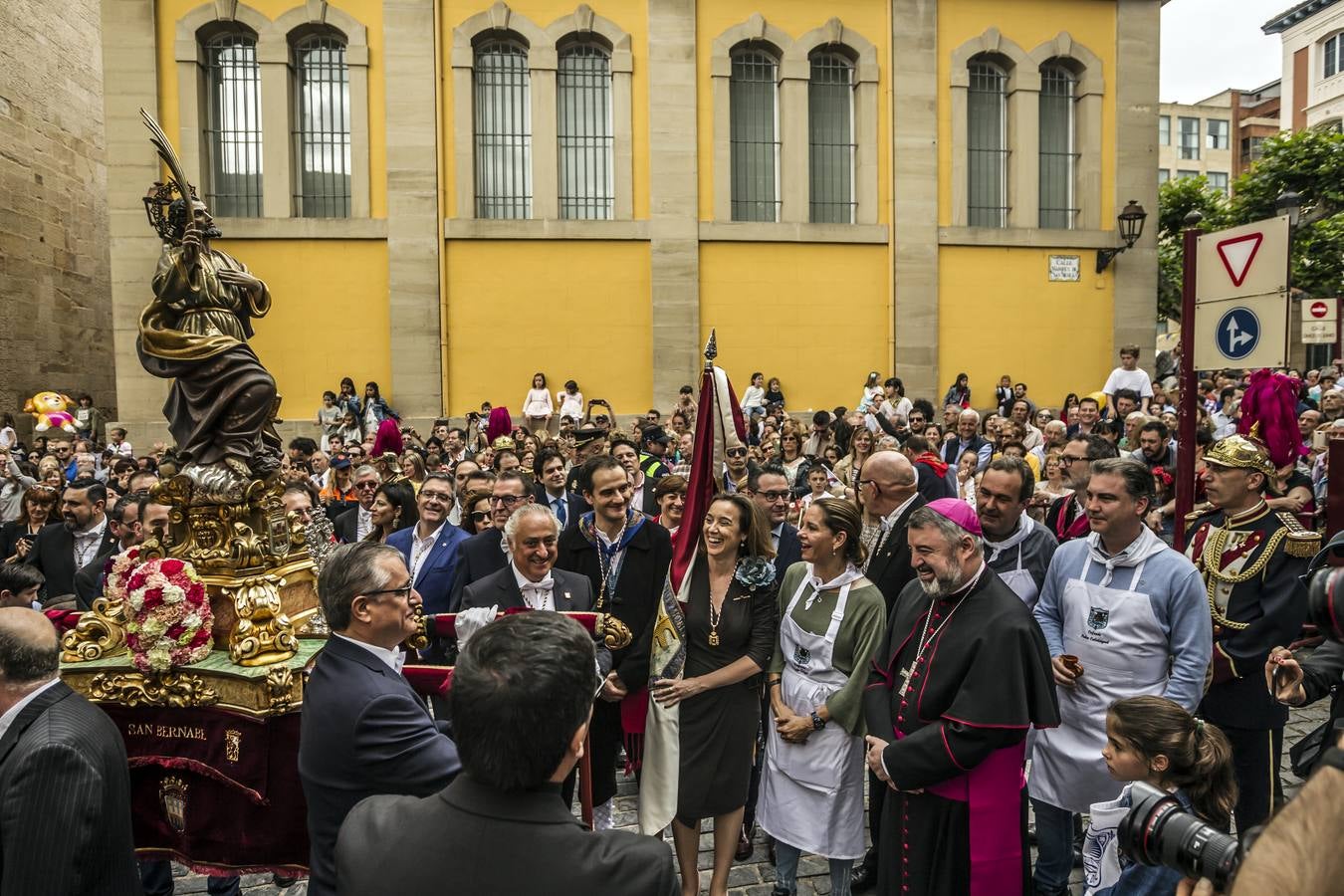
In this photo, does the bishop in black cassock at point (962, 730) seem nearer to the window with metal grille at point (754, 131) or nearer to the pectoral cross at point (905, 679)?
the pectoral cross at point (905, 679)

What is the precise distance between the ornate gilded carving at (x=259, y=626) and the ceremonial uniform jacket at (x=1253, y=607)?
14.4 feet

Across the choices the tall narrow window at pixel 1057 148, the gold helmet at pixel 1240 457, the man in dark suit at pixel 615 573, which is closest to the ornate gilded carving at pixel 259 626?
the man in dark suit at pixel 615 573

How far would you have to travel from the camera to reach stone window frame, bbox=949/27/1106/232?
18.5 meters

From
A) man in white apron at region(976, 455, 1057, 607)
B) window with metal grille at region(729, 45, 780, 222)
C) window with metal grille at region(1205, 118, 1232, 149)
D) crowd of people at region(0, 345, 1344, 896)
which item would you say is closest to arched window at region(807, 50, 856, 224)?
window with metal grille at region(729, 45, 780, 222)

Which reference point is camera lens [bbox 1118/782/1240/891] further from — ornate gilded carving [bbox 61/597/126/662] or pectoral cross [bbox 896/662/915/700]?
ornate gilded carving [bbox 61/597/126/662]

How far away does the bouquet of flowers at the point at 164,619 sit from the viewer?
143 inches

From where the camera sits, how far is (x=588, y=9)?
56.4 ft

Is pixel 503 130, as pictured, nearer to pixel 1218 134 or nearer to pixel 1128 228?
pixel 1128 228

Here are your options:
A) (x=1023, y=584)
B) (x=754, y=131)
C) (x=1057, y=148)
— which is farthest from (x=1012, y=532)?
(x=1057, y=148)

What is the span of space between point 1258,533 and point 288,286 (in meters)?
16.7

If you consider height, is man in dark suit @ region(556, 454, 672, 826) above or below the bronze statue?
below

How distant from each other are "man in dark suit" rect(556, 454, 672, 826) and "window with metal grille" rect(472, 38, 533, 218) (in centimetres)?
1389

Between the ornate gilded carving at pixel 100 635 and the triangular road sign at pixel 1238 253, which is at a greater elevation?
the triangular road sign at pixel 1238 253

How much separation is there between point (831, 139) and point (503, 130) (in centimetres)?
684
